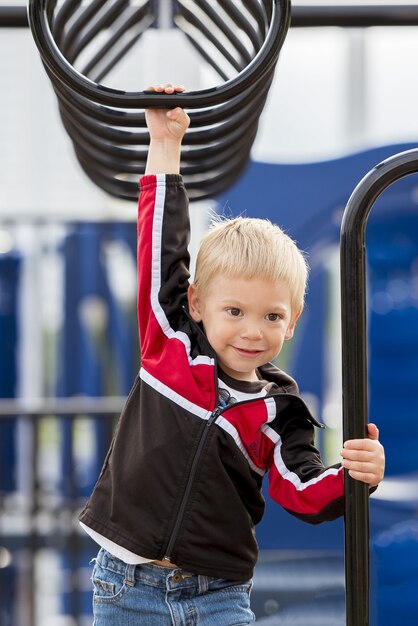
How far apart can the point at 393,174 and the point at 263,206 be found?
231 cm

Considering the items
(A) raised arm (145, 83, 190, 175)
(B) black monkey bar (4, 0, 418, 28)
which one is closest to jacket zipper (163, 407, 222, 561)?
(A) raised arm (145, 83, 190, 175)

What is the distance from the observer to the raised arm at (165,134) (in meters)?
1.29

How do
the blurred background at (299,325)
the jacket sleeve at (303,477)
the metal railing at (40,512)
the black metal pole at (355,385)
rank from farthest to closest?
the blurred background at (299,325) → the metal railing at (40,512) → the jacket sleeve at (303,477) → the black metal pole at (355,385)

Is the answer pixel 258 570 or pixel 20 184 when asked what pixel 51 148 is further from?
pixel 258 570

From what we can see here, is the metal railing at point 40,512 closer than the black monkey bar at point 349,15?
No

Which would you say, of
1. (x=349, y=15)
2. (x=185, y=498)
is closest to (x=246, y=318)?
(x=185, y=498)

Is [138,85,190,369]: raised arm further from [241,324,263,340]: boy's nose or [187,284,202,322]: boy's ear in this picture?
[241,324,263,340]: boy's nose

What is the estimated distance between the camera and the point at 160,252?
1333 millimetres

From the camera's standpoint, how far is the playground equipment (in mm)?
1233

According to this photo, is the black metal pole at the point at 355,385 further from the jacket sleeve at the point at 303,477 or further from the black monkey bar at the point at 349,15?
the black monkey bar at the point at 349,15

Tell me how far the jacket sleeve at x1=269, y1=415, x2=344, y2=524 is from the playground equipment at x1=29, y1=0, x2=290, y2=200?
1.48 ft

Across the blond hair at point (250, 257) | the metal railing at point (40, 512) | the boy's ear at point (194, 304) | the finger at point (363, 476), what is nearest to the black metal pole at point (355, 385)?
the finger at point (363, 476)

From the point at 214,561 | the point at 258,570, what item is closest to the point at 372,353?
the point at 258,570

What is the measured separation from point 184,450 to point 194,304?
207 mm
